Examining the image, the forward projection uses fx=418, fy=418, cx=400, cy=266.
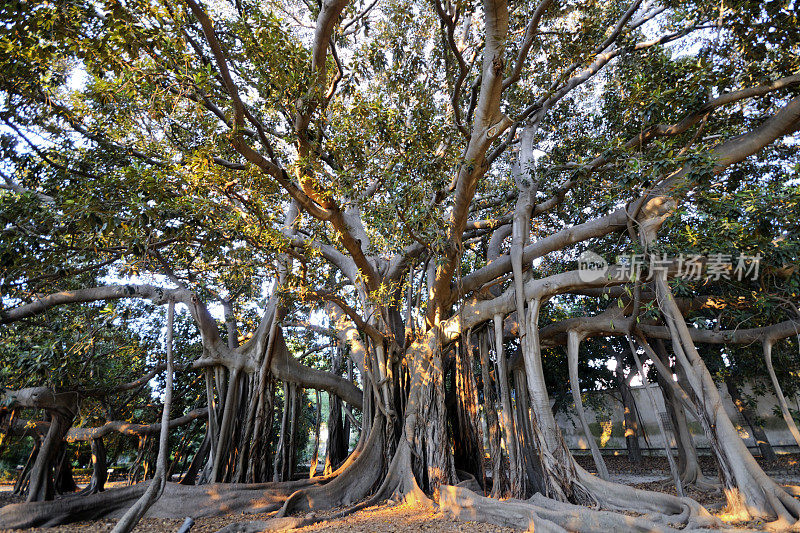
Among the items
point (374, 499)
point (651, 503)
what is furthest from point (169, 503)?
point (651, 503)

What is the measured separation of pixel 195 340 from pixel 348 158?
212 inches

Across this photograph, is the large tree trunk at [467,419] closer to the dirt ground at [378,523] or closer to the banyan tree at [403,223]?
the banyan tree at [403,223]

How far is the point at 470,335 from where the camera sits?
18.6 feet

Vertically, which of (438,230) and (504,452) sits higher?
(438,230)

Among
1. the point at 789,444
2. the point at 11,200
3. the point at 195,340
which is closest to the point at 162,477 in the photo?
the point at 11,200

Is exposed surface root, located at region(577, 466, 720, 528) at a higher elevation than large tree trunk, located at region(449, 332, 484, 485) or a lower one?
lower

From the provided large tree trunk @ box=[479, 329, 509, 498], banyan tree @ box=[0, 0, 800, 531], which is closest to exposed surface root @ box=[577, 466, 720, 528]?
banyan tree @ box=[0, 0, 800, 531]

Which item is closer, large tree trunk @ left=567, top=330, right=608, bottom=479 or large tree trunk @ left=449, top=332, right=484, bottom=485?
large tree trunk @ left=567, top=330, right=608, bottom=479

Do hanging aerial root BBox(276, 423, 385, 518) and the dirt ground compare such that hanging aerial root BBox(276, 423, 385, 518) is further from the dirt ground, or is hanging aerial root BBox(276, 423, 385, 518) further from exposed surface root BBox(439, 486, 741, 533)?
exposed surface root BBox(439, 486, 741, 533)

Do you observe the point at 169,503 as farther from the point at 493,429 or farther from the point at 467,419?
the point at 493,429

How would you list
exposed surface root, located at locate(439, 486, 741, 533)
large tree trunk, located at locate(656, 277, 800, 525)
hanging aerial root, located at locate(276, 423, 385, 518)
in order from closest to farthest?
exposed surface root, located at locate(439, 486, 741, 533)
large tree trunk, located at locate(656, 277, 800, 525)
hanging aerial root, located at locate(276, 423, 385, 518)

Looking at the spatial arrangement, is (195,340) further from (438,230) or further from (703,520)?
(703,520)

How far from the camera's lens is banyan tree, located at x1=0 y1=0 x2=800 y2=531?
Result: 3.47 m

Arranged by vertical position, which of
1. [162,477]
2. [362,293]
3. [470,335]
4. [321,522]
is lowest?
[321,522]
